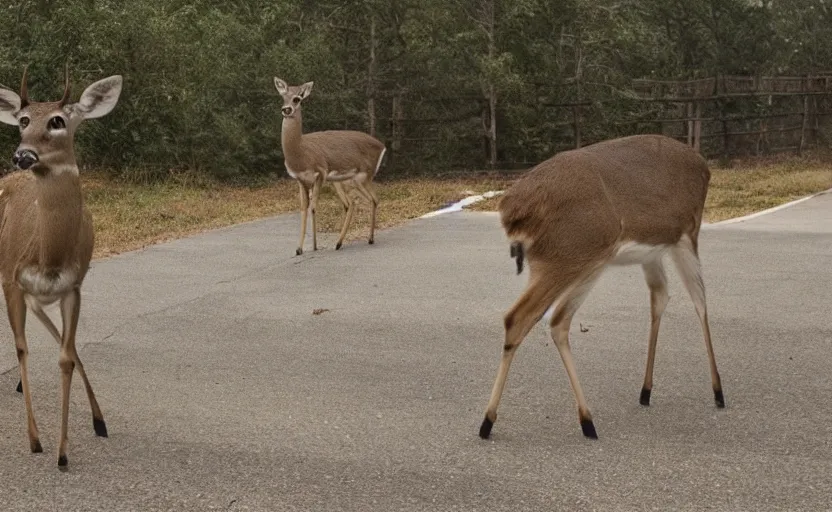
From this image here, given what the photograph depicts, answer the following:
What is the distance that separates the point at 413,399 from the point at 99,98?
243cm

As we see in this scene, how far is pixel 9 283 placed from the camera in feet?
17.9

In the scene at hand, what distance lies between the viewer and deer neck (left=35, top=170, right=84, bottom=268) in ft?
16.9

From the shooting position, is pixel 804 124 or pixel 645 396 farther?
pixel 804 124

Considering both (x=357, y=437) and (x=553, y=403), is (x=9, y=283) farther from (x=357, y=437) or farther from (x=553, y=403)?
(x=553, y=403)

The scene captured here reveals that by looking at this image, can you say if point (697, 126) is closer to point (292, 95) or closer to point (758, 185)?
point (758, 185)

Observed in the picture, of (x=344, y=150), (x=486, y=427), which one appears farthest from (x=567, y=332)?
(x=344, y=150)

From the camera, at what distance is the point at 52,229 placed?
5.14m

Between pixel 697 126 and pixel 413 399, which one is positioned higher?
pixel 413 399

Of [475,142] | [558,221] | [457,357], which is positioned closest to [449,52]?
[475,142]

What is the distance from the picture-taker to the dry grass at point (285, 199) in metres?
15.2

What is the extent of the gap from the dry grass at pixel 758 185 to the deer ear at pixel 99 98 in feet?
36.1

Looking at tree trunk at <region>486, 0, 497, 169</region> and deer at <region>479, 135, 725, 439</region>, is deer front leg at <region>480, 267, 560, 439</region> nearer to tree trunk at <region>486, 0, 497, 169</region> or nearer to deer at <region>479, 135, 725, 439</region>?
deer at <region>479, 135, 725, 439</region>

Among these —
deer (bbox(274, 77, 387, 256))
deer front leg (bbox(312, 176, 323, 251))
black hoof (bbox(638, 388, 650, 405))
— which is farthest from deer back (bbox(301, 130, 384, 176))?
black hoof (bbox(638, 388, 650, 405))

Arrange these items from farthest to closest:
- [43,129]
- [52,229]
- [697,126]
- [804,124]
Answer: [804,124] → [697,126] → [52,229] → [43,129]
